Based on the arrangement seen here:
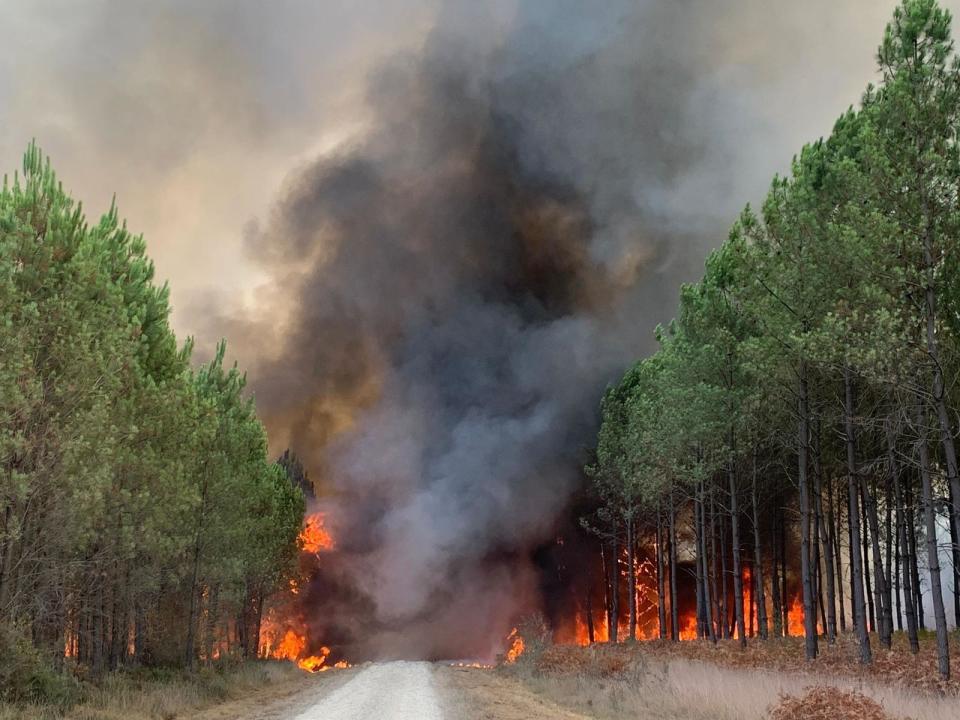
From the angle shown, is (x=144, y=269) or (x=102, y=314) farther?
(x=144, y=269)

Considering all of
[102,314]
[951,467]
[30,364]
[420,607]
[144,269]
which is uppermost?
[144,269]

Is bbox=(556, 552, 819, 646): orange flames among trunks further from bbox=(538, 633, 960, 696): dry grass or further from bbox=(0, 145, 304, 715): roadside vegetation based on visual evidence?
bbox=(0, 145, 304, 715): roadside vegetation

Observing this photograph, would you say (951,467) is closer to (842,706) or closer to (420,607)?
(842,706)

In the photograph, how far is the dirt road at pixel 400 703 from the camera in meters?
16.8

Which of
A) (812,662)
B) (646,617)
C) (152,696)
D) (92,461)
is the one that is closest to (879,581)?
(812,662)

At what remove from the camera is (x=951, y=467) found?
15281 mm

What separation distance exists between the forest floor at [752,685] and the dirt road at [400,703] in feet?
4.61

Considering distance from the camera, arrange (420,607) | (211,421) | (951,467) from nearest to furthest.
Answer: (951,467) → (211,421) → (420,607)

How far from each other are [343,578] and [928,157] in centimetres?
6765

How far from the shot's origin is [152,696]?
19.5m

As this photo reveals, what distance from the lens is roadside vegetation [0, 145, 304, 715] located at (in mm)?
14758

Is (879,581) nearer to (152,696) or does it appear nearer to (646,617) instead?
(152,696)

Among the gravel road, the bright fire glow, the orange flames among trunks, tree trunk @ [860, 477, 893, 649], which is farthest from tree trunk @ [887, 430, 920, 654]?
the bright fire glow

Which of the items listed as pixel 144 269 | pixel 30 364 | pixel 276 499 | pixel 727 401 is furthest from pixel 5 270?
pixel 276 499
